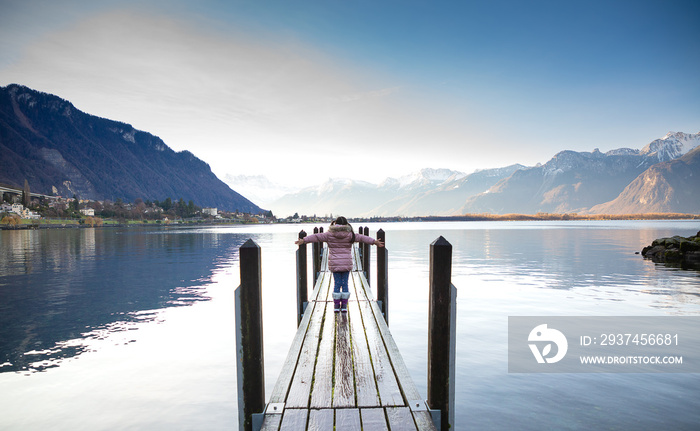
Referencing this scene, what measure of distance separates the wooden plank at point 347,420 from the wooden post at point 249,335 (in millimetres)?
1072

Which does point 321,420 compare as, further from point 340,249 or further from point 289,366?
point 340,249

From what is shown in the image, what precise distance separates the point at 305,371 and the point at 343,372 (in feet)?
2.07

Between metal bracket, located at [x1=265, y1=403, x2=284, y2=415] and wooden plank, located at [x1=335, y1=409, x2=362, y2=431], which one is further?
metal bracket, located at [x1=265, y1=403, x2=284, y2=415]

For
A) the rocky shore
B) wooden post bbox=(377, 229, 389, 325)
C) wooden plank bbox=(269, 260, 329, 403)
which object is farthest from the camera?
the rocky shore

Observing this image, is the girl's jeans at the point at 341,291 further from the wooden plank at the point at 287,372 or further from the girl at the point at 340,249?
the wooden plank at the point at 287,372

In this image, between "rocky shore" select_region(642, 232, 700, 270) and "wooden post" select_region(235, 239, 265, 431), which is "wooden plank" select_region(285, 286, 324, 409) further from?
"rocky shore" select_region(642, 232, 700, 270)

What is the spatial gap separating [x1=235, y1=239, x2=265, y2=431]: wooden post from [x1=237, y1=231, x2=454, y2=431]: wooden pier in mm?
25

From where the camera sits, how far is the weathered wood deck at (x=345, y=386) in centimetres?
523

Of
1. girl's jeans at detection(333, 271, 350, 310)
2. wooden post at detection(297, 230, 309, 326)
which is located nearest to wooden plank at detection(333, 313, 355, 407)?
girl's jeans at detection(333, 271, 350, 310)

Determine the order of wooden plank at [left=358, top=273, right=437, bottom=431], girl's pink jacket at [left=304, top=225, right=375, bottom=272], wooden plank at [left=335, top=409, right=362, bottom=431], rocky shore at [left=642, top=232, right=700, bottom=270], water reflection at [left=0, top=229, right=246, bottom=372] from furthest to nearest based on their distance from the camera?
rocky shore at [left=642, top=232, right=700, bottom=270]
water reflection at [left=0, top=229, right=246, bottom=372]
girl's pink jacket at [left=304, top=225, right=375, bottom=272]
wooden plank at [left=358, top=273, right=437, bottom=431]
wooden plank at [left=335, top=409, right=362, bottom=431]

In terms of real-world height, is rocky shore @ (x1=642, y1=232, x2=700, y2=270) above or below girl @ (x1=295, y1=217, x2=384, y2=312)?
below

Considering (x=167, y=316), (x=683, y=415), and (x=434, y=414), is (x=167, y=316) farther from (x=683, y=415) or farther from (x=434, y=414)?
(x=683, y=415)

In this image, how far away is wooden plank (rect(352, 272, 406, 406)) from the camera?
19.1 feet

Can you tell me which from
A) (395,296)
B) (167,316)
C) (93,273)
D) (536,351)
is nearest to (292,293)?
(395,296)
